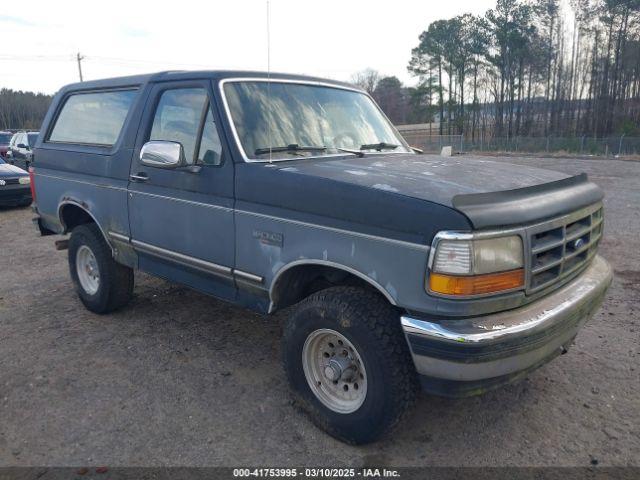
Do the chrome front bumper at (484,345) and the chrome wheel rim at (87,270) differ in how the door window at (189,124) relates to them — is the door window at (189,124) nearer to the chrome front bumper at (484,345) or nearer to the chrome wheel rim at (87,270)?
the chrome wheel rim at (87,270)

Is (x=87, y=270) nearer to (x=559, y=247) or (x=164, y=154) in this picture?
(x=164, y=154)

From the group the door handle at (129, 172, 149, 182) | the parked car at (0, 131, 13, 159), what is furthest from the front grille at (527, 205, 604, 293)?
the parked car at (0, 131, 13, 159)

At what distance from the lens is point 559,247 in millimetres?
2809

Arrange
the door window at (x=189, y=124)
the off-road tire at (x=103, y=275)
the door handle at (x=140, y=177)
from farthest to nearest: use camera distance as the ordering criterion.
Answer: the off-road tire at (x=103, y=275)
the door handle at (x=140, y=177)
the door window at (x=189, y=124)

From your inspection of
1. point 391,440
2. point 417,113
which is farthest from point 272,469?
point 417,113

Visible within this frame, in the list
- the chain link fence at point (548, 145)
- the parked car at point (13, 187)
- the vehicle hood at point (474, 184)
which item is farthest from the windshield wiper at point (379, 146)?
the chain link fence at point (548, 145)

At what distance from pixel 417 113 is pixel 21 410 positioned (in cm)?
5525

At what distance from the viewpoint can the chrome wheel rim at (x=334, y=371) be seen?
298 centimetres

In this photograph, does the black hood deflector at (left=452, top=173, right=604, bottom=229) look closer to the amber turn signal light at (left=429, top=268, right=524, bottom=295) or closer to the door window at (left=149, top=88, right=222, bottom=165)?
the amber turn signal light at (left=429, top=268, right=524, bottom=295)

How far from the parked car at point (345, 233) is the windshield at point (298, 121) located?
0.04 feet

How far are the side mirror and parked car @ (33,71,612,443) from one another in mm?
15

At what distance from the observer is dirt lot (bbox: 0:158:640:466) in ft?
9.64

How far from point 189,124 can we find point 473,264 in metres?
2.37

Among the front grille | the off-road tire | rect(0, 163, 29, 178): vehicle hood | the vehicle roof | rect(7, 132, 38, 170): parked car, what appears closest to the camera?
the front grille
